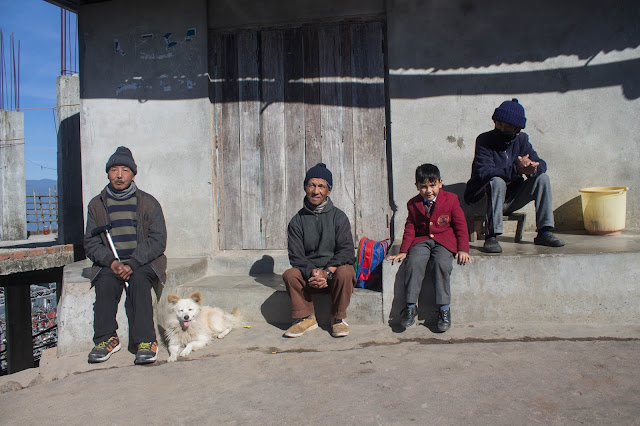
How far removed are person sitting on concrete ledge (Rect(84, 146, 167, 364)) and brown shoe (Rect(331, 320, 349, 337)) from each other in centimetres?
145

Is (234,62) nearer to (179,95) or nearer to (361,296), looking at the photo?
(179,95)

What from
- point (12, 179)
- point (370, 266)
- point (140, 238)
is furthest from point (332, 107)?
point (12, 179)

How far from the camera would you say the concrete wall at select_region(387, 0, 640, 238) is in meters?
5.18

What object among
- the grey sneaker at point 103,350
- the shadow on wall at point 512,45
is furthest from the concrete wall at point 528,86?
the grey sneaker at point 103,350

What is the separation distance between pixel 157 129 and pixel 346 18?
2.57 meters

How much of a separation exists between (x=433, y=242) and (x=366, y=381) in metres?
1.48

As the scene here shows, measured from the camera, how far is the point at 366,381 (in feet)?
10.3

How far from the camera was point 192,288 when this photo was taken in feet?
15.9

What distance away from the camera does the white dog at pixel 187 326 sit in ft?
12.8

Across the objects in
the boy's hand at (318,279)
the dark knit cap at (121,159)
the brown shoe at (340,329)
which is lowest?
the brown shoe at (340,329)

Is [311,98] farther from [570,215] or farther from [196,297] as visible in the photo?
[570,215]

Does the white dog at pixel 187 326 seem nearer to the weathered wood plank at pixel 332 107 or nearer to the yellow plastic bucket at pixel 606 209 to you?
the weathered wood plank at pixel 332 107

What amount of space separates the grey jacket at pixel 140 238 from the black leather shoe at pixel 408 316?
2130 millimetres

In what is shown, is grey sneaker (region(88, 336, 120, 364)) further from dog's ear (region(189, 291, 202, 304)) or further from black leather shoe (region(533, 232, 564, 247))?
black leather shoe (region(533, 232, 564, 247))
